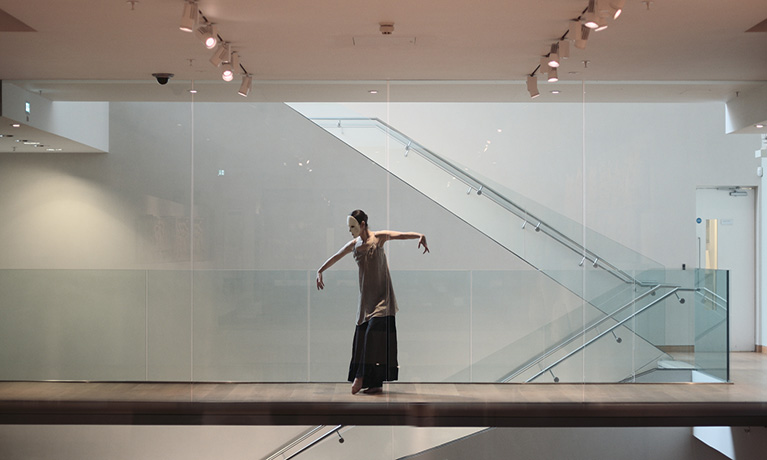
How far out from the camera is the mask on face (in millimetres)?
5914

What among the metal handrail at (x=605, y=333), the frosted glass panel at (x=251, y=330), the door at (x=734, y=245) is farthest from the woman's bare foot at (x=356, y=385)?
the door at (x=734, y=245)

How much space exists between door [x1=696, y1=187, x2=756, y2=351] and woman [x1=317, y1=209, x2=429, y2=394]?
3462 mm

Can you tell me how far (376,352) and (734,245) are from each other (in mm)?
4416

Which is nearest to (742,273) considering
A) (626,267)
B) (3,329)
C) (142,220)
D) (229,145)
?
(626,267)

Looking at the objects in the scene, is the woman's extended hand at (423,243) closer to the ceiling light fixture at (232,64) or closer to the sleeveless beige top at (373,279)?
the sleeveless beige top at (373,279)

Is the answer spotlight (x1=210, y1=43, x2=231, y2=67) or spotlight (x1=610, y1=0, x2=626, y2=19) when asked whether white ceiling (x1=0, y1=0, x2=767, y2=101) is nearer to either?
spotlight (x1=210, y1=43, x2=231, y2=67)

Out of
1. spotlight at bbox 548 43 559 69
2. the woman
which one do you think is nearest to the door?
spotlight at bbox 548 43 559 69

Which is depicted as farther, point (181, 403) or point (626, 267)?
point (626, 267)

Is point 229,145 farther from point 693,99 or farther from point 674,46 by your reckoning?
point 693,99

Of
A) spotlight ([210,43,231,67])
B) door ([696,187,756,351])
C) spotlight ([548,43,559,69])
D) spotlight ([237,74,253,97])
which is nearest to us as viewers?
spotlight ([210,43,231,67])

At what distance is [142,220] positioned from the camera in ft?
20.1

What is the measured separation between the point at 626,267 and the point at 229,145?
3.57 metres

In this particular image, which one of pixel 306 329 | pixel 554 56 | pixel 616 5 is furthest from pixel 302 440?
pixel 616 5

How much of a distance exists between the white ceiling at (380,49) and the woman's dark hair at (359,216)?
0.97 metres
